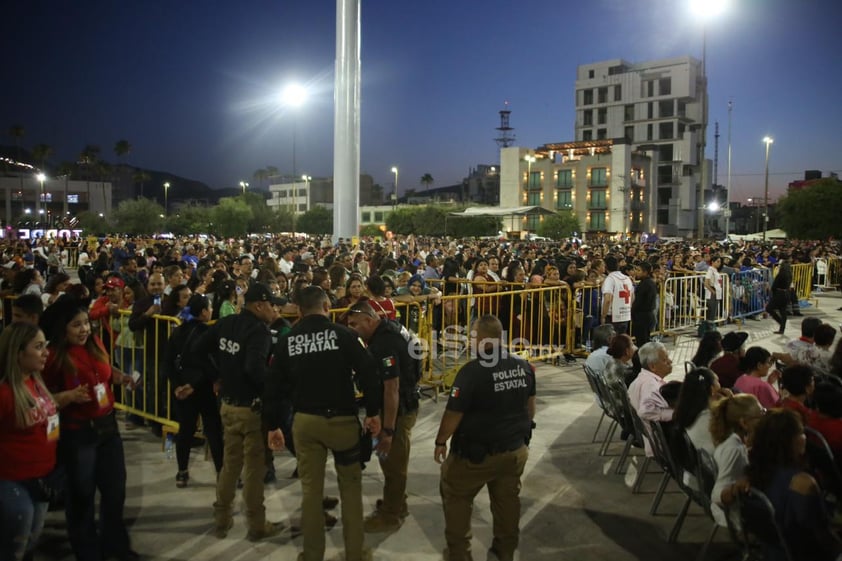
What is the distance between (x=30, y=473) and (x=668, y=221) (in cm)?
9515

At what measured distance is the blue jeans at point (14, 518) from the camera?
11.6 feet

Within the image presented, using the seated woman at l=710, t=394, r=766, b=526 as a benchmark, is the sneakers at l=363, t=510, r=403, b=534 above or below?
below

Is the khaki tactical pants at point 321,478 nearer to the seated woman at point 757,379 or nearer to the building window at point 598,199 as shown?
the seated woman at point 757,379

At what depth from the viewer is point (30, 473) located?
3.63m

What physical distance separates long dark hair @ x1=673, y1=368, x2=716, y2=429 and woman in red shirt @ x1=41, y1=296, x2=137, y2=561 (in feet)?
13.1

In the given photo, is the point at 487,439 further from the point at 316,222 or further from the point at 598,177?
the point at 316,222

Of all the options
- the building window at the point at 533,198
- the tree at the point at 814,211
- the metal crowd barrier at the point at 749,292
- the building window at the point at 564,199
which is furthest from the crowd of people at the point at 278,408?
the building window at the point at 533,198

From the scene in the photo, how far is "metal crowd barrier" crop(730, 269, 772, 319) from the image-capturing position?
16172 mm

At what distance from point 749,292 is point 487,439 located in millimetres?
14980

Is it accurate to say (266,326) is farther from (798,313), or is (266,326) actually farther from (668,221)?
(668,221)

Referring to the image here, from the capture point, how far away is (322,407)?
4.30 metres

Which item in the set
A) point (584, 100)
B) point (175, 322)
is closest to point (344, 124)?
point (175, 322)

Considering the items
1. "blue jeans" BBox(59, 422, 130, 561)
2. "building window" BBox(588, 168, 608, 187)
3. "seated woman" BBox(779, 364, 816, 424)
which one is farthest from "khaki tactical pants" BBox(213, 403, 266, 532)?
"building window" BBox(588, 168, 608, 187)

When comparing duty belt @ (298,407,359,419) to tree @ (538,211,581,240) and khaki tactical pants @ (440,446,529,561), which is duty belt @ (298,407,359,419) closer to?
khaki tactical pants @ (440,446,529,561)
